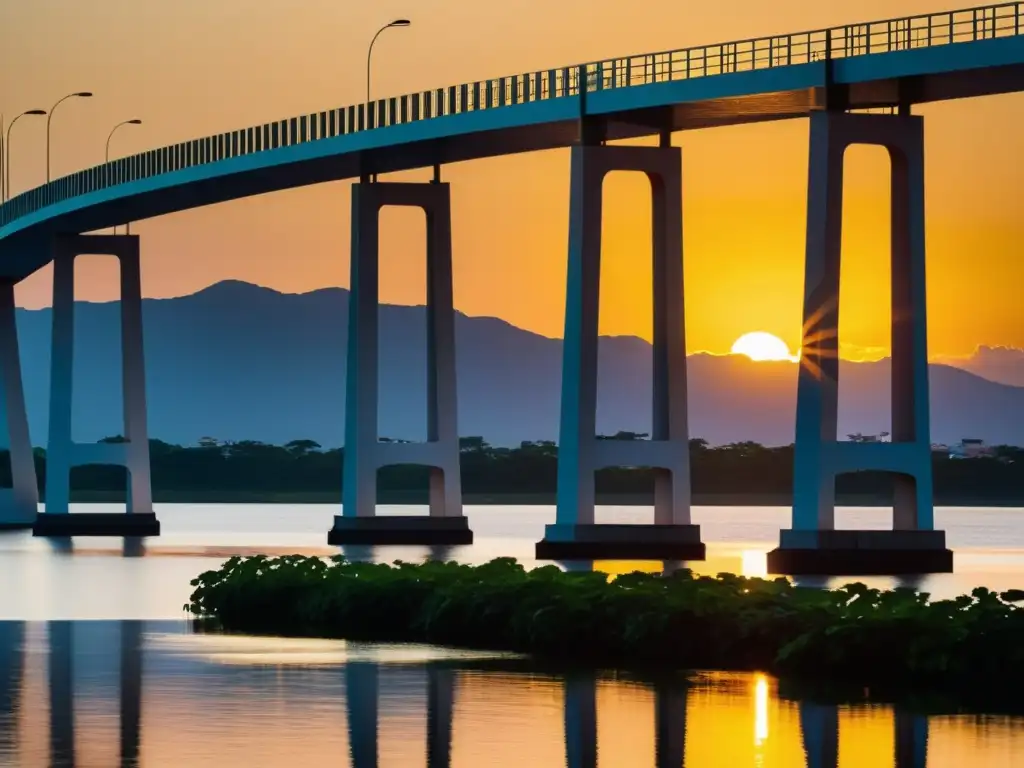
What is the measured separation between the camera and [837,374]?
62.9 m

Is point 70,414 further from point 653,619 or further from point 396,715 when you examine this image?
point 396,715

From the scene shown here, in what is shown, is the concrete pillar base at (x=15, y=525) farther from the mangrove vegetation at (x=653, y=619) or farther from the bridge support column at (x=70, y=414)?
the mangrove vegetation at (x=653, y=619)

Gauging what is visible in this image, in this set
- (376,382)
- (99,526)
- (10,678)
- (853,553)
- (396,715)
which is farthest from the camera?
(99,526)

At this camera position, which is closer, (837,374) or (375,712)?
(375,712)

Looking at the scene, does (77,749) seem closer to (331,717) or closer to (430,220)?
(331,717)

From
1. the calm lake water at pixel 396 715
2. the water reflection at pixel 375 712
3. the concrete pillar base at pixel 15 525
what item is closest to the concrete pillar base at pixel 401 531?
the concrete pillar base at pixel 15 525

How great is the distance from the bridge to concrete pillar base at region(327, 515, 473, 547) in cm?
8

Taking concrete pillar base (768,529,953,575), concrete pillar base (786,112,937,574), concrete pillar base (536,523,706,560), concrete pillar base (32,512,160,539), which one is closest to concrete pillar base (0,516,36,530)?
concrete pillar base (32,512,160,539)

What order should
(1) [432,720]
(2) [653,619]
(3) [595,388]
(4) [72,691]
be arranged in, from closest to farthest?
1. (1) [432,720]
2. (4) [72,691]
3. (2) [653,619]
4. (3) [595,388]

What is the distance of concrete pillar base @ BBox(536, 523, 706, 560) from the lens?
72375mm

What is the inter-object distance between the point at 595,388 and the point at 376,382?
19.8 metres

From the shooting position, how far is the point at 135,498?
108 m

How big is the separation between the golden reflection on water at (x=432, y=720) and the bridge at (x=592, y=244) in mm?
31371

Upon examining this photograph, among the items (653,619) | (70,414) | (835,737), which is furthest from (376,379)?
(835,737)
